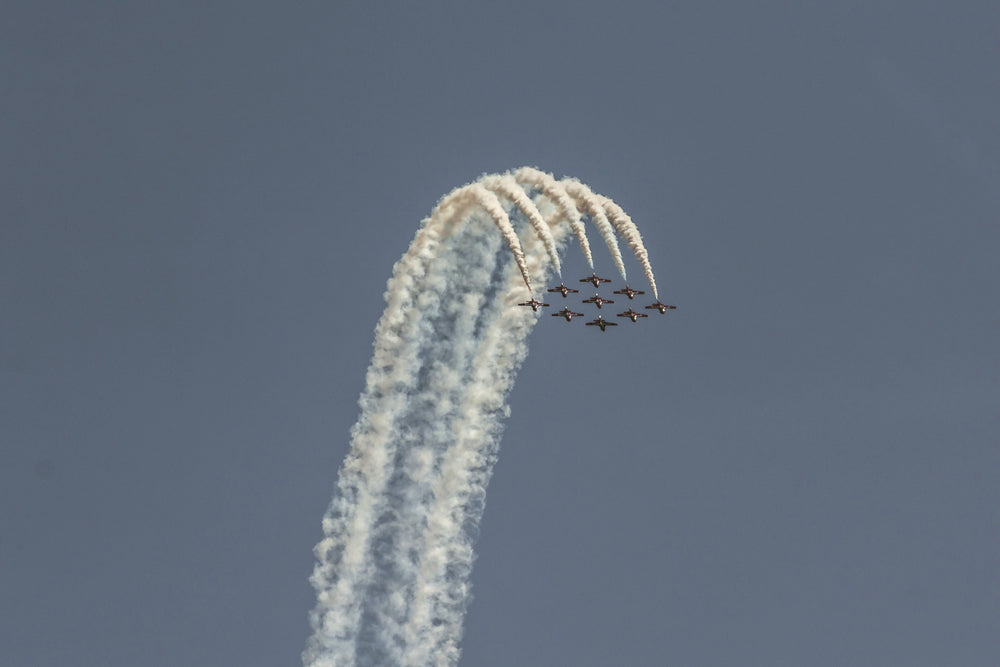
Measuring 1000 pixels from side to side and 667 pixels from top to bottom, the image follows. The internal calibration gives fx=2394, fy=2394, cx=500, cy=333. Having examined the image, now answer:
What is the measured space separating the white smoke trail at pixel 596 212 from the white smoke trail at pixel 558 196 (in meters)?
0.47

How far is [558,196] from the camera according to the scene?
122 m

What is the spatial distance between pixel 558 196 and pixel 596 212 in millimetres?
2459

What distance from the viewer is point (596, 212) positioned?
121m

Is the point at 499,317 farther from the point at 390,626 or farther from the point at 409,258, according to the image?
the point at 390,626

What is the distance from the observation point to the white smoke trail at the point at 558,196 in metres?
120

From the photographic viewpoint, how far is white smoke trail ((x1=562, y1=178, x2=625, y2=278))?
119 meters

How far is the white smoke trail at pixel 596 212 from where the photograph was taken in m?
119

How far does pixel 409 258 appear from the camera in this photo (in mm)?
128250

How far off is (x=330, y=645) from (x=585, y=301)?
24.7 metres

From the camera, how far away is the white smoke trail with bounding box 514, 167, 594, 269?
120 meters

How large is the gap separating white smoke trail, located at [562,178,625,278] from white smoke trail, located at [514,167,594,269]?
0.47m

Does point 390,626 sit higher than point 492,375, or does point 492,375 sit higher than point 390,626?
point 492,375

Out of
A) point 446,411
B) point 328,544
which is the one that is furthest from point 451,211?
point 328,544

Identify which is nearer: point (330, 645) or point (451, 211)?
point (451, 211)
